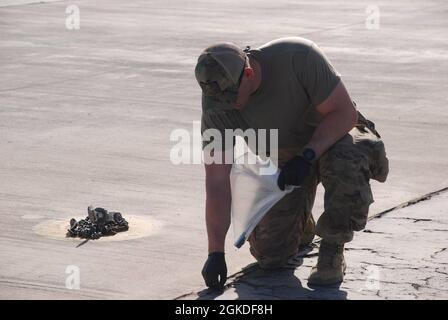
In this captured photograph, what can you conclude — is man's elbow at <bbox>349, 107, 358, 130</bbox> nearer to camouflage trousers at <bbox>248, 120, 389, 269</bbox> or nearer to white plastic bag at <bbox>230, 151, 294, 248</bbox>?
camouflage trousers at <bbox>248, 120, 389, 269</bbox>

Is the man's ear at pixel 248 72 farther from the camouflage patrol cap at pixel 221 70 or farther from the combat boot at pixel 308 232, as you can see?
the combat boot at pixel 308 232

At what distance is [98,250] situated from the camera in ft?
20.7

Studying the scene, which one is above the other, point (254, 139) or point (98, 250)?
point (254, 139)

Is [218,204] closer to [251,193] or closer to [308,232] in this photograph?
[251,193]


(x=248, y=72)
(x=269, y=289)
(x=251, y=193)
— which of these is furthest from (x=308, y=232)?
(x=248, y=72)

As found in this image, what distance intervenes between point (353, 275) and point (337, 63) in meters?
7.04

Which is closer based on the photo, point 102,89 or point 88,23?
point 102,89

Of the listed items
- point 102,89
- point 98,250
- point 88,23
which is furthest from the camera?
point 88,23

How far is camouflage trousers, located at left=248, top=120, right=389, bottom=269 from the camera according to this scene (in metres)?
5.77

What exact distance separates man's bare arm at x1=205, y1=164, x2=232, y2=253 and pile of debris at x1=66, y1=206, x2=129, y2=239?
0.98 meters

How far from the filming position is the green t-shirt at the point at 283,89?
5742 mm
